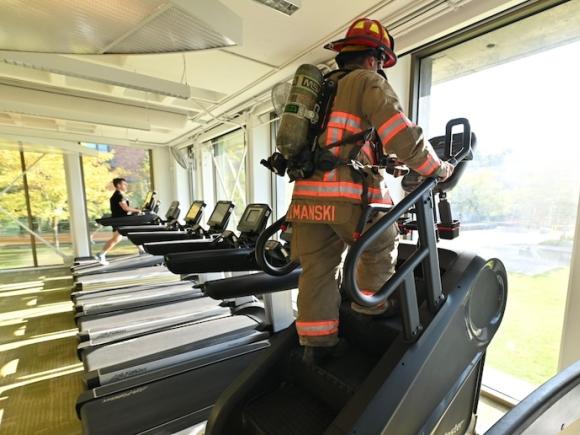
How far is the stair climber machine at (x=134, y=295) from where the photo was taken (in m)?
3.44

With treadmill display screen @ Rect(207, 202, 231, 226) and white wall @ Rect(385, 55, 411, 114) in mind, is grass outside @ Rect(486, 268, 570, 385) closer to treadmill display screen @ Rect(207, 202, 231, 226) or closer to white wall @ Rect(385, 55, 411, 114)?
white wall @ Rect(385, 55, 411, 114)

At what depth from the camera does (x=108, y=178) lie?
7.04 meters

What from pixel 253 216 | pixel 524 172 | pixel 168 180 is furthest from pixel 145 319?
pixel 168 180

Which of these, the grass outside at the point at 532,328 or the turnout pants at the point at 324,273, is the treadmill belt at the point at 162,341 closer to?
the turnout pants at the point at 324,273

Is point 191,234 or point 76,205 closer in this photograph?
point 191,234

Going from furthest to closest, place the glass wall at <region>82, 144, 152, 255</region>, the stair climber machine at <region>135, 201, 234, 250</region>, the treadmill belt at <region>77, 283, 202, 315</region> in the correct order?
→ the glass wall at <region>82, 144, 152, 255</region>, the treadmill belt at <region>77, 283, 202, 315</region>, the stair climber machine at <region>135, 201, 234, 250</region>

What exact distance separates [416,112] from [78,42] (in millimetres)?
2592

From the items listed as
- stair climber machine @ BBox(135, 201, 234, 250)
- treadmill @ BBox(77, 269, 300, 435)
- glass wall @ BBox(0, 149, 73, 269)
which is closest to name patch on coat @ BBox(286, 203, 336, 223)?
treadmill @ BBox(77, 269, 300, 435)

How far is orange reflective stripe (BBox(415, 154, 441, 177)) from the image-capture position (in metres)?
1.11

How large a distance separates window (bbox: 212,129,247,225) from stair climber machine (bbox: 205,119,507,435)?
3.59m

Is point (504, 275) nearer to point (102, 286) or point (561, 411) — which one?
point (561, 411)

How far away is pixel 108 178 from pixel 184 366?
635 centimetres

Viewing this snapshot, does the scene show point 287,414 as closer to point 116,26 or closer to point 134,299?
point 116,26

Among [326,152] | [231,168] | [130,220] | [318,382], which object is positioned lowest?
[318,382]
